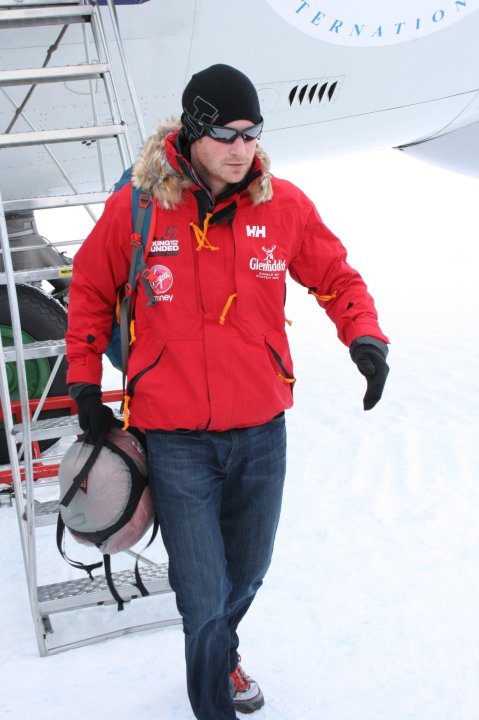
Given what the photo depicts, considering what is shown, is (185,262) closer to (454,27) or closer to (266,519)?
(266,519)

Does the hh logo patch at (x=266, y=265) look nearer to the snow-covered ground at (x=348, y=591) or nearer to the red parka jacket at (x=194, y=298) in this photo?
the red parka jacket at (x=194, y=298)

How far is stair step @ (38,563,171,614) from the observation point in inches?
108

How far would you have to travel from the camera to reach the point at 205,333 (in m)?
1.93

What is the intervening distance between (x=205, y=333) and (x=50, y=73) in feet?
4.93

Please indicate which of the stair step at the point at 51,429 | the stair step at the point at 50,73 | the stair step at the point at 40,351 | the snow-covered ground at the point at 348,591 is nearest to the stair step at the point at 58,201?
the stair step at the point at 50,73

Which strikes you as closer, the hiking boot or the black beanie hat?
the black beanie hat

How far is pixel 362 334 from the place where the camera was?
6.64 ft

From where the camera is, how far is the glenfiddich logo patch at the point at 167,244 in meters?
1.94

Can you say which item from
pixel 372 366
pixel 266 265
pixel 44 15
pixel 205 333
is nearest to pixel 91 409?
pixel 205 333

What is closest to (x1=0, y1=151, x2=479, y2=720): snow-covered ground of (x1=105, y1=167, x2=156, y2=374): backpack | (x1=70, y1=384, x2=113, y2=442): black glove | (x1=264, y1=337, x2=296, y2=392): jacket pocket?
(x1=70, y1=384, x2=113, y2=442): black glove

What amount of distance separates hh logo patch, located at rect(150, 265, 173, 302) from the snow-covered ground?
51.0 inches

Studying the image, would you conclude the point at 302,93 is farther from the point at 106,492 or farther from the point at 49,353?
the point at 106,492

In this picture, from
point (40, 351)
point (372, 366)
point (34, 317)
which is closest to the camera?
point (372, 366)

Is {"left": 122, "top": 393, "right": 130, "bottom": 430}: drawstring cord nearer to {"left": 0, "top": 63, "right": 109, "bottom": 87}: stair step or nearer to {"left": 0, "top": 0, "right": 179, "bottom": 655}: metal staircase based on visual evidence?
{"left": 0, "top": 0, "right": 179, "bottom": 655}: metal staircase
